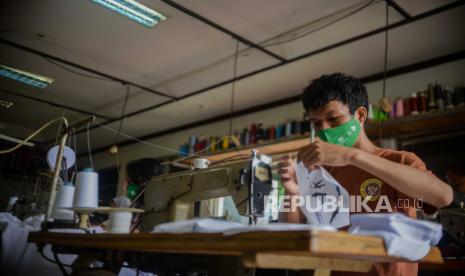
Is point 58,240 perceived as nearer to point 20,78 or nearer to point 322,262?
point 322,262

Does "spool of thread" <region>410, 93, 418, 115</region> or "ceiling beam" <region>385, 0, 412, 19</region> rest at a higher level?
"ceiling beam" <region>385, 0, 412, 19</region>

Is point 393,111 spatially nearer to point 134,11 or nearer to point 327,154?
point 134,11

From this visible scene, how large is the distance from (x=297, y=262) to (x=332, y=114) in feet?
2.45

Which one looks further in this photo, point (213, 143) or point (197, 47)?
point (213, 143)

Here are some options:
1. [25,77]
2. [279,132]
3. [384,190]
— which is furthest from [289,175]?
[25,77]

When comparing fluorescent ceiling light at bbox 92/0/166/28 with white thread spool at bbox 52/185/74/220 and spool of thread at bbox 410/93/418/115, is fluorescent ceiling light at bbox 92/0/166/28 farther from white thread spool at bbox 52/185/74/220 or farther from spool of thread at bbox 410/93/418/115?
spool of thread at bbox 410/93/418/115

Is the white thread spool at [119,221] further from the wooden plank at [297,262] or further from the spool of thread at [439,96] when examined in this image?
the spool of thread at [439,96]

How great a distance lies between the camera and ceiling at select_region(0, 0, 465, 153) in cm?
323

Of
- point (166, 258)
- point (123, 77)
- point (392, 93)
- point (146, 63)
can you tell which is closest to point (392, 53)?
point (392, 93)

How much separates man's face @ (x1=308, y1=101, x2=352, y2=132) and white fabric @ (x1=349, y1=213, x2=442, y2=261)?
0.66 m

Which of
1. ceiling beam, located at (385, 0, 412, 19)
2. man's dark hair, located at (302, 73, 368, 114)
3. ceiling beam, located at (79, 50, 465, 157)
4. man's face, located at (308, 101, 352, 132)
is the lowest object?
man's face, located at (308, 101, 352, 132)

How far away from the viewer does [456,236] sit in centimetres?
263

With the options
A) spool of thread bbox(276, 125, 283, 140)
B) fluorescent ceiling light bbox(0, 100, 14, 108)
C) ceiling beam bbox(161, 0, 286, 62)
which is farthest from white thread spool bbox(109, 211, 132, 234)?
A: fluorescent ceiling light bbox(0, 100, 14, 108)

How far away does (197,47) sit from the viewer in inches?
154
